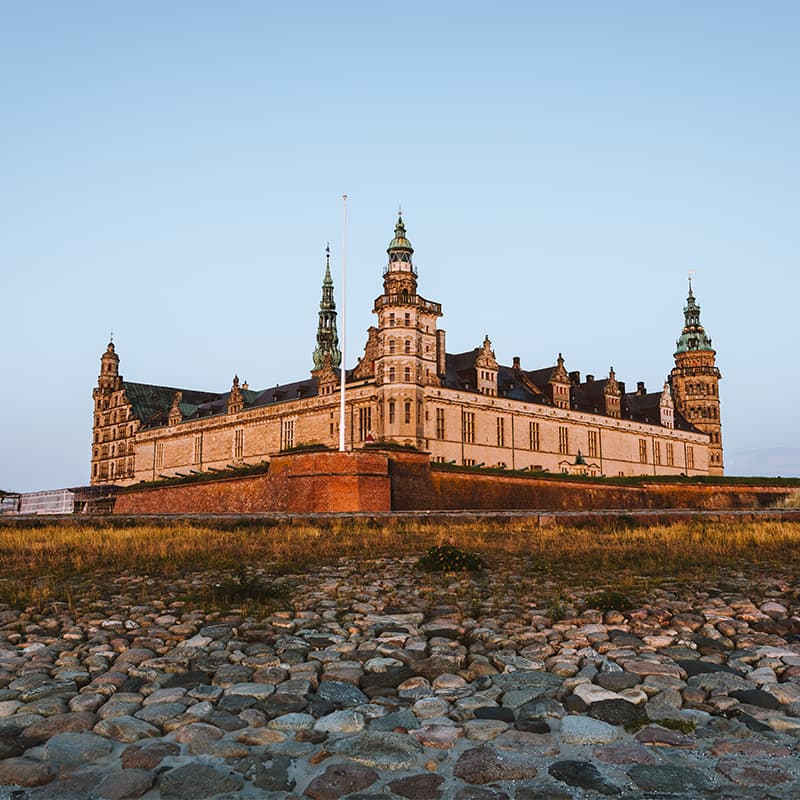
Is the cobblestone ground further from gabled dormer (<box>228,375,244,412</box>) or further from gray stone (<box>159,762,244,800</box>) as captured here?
gabled dormer (<box>228,375,244,412</box>)

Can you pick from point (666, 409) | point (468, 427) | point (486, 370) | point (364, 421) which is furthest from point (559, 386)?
point (364, 421)

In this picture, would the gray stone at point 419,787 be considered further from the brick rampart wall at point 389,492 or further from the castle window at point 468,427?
the castle window at point 468,427

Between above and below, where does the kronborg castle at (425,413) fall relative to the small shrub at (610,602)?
above

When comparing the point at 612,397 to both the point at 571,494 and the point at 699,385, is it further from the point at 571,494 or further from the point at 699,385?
the point at 571,494

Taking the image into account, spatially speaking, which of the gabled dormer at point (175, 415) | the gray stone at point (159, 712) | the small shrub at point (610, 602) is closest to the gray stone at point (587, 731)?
the gray stone at point (159, 712)

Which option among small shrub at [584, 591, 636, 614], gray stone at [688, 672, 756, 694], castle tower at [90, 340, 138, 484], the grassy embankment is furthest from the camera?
castle tower at [90, 340, 138, 484]

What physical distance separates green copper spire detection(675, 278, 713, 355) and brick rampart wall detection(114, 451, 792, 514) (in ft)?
161

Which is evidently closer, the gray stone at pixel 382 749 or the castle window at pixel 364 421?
the gray stone at pixel 382 749

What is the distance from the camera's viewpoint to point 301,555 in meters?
13.4

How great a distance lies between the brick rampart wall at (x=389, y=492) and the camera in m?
29.4

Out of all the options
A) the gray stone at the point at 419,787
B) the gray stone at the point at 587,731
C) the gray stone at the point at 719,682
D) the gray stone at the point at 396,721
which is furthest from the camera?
the gray stone at the point at 719,682

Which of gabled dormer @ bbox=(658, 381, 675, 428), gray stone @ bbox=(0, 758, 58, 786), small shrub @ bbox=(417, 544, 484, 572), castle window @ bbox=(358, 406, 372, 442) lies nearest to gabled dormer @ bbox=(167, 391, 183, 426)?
castle window @ bbox=(358, 406, 372, 442)

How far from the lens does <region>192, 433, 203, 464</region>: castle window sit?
76.5m

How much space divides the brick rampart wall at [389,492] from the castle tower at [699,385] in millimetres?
45080
